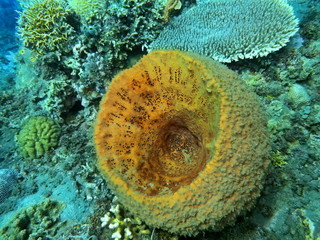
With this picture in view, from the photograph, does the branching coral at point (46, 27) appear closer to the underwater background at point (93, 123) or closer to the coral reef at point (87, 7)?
the underwater background at point (93, 123)

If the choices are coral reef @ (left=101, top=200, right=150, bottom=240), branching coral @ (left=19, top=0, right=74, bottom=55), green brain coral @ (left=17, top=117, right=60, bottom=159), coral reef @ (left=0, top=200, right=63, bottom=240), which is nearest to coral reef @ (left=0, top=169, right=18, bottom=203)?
green brain coral @ (left=17, top=117, right=60, bottom=159)

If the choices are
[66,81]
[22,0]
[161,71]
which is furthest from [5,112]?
[161,71]

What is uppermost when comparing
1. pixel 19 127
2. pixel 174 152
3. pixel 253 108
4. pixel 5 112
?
pixel 5 112

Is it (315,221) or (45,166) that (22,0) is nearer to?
(45,166)

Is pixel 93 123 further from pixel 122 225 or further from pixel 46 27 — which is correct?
pixel 46 27

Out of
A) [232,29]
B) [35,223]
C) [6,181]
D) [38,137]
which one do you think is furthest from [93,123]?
[232,29]

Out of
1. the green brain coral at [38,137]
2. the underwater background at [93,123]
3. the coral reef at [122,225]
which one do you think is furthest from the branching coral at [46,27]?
the coral reef at [122,225]
